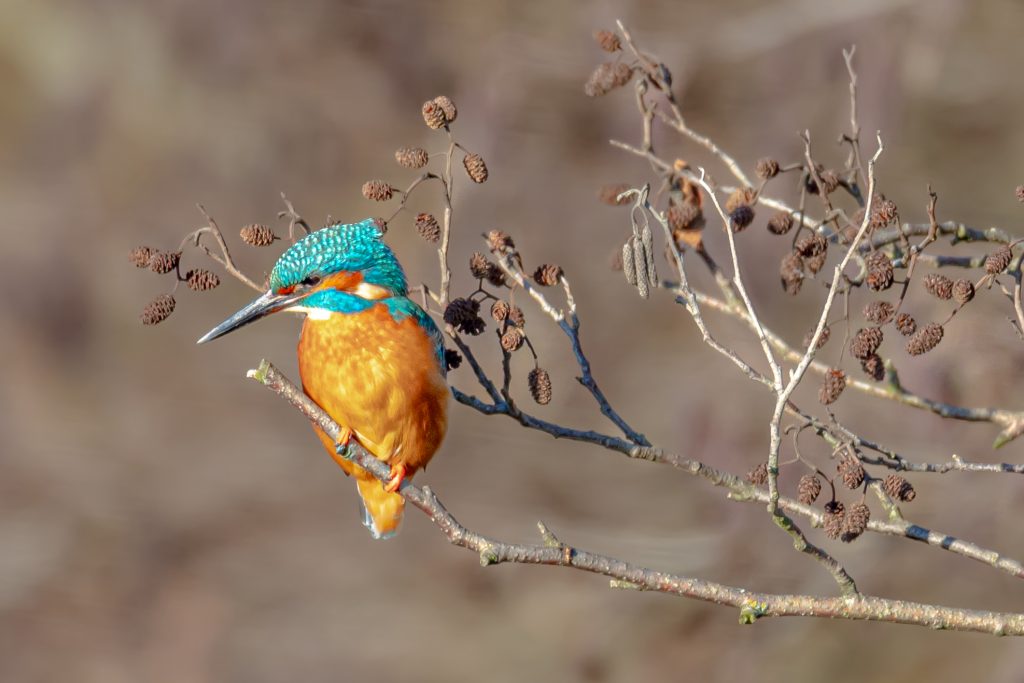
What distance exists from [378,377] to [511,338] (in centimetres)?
60

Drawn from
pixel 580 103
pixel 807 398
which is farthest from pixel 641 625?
pixel 580 103

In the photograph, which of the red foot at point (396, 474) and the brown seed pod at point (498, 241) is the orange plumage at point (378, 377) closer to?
the red foot at point (396, 474)

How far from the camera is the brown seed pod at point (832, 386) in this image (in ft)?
7.65

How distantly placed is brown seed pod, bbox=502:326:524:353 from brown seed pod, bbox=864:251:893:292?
60 cm

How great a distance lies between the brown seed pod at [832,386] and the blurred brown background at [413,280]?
441cm

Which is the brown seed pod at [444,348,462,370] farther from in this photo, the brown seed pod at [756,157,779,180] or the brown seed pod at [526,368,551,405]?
the brown seed pod at [756,157,779,180]

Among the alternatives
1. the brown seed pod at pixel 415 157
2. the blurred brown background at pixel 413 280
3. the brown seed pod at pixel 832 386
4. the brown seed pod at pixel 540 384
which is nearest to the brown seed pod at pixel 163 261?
the brown seed pod at pixel 415 157

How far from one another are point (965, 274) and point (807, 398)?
1092 mm

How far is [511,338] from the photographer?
7.92 ft

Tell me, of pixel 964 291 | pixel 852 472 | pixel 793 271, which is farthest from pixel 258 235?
pixel 964 291

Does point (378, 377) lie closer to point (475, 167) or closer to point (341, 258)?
point (341, 258)

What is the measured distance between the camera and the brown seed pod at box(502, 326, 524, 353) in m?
2.40

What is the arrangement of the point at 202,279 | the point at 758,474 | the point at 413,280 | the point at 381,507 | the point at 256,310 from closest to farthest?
the point at 758,474 → the point at 202,279 → the point at 256,310 → the point at 381,507 → the point at 413,280

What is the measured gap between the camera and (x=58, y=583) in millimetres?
8828
